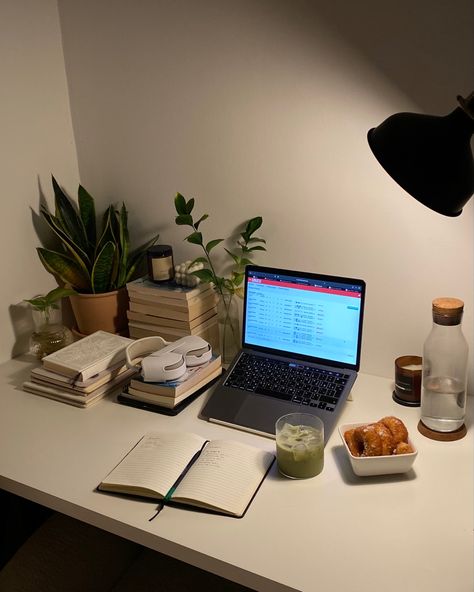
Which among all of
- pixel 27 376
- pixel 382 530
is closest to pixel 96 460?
pixel 27 376

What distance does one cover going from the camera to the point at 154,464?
1174 millimetres

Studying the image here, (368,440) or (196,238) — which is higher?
(196,238)

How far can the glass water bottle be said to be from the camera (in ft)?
4.13

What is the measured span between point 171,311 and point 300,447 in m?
0.61

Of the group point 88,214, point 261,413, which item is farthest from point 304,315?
point 88,214

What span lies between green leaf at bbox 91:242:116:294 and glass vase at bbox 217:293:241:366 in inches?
13.4

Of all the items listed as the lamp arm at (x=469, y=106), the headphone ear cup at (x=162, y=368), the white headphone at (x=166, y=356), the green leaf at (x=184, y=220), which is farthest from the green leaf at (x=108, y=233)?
the lamp arm at (x=469, y=106)

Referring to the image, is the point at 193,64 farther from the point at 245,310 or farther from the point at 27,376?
the point at 27,376

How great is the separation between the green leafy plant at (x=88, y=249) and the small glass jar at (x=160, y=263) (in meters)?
0.13

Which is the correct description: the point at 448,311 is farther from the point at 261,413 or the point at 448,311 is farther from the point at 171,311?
the point at 171,311

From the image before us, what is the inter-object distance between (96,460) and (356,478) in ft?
1.79

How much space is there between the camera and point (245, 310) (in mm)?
1523

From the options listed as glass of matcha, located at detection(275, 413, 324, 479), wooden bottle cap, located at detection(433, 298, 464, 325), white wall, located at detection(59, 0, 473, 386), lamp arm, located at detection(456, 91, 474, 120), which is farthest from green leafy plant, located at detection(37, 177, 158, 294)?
lamp arm, located at detection(456, 91, 474, 120)

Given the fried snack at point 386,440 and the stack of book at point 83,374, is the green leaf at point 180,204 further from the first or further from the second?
the fried snack at point 386,440
